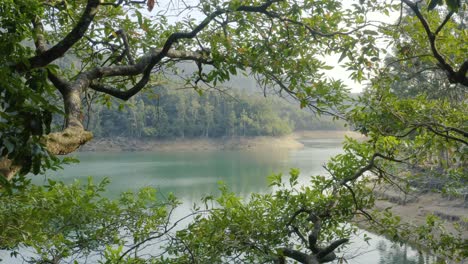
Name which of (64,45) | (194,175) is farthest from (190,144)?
(64,45)

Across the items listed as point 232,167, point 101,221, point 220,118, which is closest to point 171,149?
point 220,118

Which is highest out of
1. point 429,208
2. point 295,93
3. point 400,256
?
point 295,93

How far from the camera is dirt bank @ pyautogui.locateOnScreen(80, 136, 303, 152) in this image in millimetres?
38094

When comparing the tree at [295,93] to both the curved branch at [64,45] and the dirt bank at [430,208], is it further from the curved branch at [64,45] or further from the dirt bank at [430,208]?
the dirt bank at [430,208]

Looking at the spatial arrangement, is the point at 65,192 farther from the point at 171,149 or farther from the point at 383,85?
the point at 171,149

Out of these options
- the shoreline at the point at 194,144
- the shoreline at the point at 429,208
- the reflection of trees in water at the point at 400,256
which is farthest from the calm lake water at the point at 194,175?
the shoreline at the point at 194,144

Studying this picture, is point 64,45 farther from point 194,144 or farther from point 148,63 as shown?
point 194,144

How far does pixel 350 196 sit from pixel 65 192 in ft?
6.14

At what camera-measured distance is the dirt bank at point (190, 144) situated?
3809 cm

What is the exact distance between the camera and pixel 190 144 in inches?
1614

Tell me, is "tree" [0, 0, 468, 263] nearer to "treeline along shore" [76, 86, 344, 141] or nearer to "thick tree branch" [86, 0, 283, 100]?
"thick tree branch" [86, 0, 283, 100]

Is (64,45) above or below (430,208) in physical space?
above

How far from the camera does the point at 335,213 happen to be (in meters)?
2.68

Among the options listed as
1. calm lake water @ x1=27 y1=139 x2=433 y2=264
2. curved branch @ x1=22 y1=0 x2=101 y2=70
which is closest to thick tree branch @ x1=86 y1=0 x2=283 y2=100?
curved branch @ x1=22 y1=0 x2=101 y2=70
